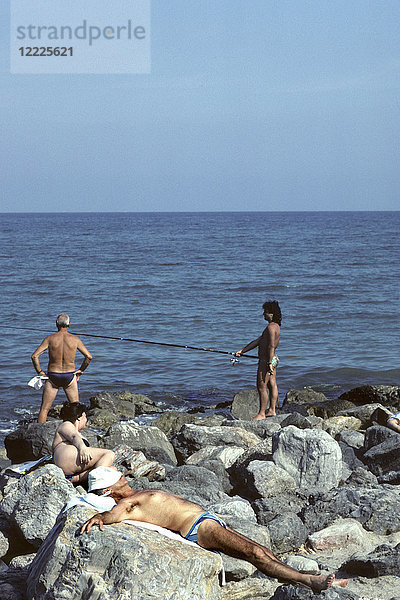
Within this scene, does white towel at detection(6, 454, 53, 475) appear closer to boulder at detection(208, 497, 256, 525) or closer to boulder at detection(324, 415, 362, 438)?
boulder at detection(208, 497, 256, 525)

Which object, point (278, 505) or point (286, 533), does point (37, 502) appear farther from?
point (278, 505)

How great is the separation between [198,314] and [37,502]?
2061 centimetres

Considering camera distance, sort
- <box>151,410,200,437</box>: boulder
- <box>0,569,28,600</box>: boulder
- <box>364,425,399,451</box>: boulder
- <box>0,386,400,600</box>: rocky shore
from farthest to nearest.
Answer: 1. <box>151,410,200,437</box>: boulder
2. <box>364,425,399,451</box>: boulder
3. <box>0,569,28,600</box>: boulder
4. <box>0,386,400,600</box>: rocky shore

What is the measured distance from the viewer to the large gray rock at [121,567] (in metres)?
5.00

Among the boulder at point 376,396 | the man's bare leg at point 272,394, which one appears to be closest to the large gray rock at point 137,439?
the man's bare leg at point 272,394

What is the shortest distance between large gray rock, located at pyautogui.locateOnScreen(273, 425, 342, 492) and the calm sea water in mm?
6556

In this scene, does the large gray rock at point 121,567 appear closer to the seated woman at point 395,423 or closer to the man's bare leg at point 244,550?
the man's bare leg at point 244,550

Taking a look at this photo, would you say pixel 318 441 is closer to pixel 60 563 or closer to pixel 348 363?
pixel 60 563

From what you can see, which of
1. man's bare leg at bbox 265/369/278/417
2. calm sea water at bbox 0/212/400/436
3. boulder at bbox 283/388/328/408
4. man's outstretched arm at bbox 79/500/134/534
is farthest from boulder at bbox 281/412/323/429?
man's outstretched arm at bbox 79/500/134/534

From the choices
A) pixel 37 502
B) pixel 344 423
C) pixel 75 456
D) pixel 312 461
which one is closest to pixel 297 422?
pixel 344 423

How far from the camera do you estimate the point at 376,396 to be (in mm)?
14711

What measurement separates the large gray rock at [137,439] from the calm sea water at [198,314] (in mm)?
4250

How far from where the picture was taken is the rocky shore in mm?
5137

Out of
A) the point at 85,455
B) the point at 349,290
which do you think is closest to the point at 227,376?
the point at 85,455
